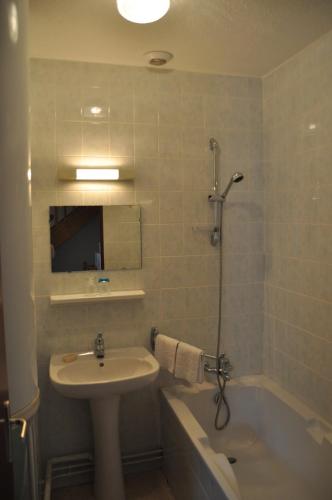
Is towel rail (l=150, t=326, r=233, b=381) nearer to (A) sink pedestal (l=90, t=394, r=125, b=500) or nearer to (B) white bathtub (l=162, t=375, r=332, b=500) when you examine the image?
(B) white bathtub (l=162, t=375, r=332, b=500)

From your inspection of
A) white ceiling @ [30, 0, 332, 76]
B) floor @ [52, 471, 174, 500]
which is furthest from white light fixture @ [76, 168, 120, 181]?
floor @ [52, 471, 174, 500]

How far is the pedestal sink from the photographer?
2160 millimetres

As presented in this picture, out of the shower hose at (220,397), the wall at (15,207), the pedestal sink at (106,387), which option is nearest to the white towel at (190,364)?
the pedestal sink at (106,387)

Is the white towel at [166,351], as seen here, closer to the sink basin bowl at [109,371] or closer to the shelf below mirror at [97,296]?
the sink basin bowl at [109,371]

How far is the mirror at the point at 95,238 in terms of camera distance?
252cm

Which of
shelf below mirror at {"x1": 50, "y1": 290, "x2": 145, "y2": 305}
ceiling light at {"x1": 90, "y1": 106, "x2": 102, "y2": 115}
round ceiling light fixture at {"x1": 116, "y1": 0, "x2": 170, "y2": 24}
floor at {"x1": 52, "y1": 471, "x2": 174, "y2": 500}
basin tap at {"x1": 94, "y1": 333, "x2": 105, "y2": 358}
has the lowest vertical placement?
floor at {"x1": 52, "y1": 471, "x2": 174, "y2": 500}

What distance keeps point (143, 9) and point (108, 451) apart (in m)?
2.29

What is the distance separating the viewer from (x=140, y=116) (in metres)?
2.63

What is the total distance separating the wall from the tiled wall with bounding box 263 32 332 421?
1615 millimetres

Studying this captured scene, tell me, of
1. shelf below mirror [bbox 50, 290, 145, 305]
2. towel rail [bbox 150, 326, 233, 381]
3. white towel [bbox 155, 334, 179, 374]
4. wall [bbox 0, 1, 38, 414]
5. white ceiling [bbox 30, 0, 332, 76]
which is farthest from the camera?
towel rail [bbox 150, 326, 233, 381]

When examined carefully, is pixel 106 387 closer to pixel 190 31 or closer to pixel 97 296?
pixel 97 296

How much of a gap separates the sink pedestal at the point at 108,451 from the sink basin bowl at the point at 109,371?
171 mm

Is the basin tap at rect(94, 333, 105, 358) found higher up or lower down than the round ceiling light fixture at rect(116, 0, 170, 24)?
lower down

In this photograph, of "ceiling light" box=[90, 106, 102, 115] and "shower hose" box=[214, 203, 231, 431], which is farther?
"shower hose" box=[214, 203, 231, 431]
